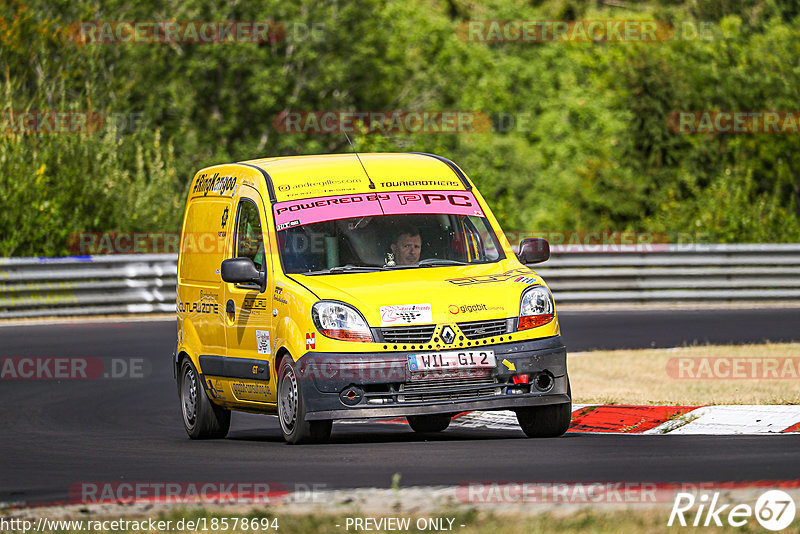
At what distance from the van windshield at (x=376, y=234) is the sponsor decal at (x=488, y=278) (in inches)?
18.4

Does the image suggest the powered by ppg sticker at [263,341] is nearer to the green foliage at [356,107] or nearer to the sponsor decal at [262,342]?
the sponsor decal at [262,342]

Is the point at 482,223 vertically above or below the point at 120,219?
above

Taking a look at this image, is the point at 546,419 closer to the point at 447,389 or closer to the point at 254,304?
the point at 447,389

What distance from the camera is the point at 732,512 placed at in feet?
22.6

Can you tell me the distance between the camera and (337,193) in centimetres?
1161

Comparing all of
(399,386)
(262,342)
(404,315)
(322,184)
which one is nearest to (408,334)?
(404,315)

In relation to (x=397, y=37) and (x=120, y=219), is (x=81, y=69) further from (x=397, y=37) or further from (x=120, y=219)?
(x=397, y=37)

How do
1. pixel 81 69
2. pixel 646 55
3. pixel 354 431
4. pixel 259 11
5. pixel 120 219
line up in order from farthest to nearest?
pixel 259 11 → pixel 646 55 → pixel 81 69 → pixel 120 219 → pixel 354 431

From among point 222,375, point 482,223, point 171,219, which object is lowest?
point 171,219

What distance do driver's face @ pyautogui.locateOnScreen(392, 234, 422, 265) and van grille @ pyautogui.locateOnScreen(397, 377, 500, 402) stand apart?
1270mm

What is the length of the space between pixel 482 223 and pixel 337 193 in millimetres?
1205

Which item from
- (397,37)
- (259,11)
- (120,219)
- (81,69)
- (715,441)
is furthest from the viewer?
(397,37)

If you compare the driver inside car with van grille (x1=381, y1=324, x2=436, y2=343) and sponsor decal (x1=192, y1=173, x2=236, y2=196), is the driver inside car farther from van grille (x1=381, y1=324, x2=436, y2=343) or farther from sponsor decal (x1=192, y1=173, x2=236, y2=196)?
sponsor decal (x1=192, y1=173, x2=236, y2=196)

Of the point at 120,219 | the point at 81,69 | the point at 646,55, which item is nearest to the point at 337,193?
the point at 120,219
